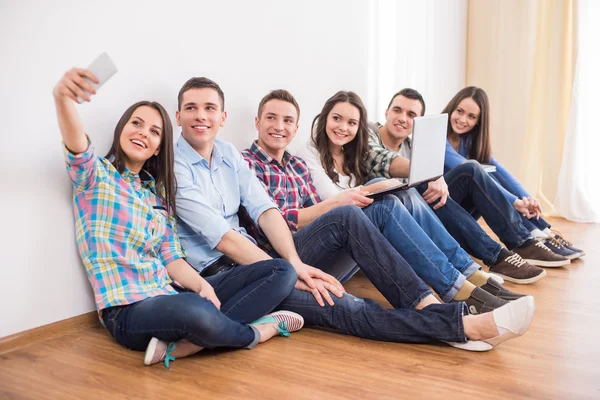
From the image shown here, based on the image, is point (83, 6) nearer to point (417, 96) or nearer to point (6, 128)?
point (6, 128)

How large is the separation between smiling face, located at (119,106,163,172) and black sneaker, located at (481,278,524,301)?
1124mm

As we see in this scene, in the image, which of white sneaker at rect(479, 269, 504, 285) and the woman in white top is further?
white sneaker at rect(479, 269, 504, 285)

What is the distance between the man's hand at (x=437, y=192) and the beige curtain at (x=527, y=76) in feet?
6.57

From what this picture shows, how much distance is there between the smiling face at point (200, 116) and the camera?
1.97m

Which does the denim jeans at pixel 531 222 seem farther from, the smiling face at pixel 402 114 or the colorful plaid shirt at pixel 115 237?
the colorful plaid shirt at pixel 115 237

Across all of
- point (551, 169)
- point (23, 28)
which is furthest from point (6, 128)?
point (551, 169)

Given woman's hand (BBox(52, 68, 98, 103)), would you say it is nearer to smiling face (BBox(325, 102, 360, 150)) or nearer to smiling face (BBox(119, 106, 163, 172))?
smiling face (BBox(119, 106, 163, 172))

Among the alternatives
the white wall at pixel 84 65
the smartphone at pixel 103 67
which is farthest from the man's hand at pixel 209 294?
the smartphone at pixel 103 67

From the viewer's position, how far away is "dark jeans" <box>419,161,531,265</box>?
2574 millimetres

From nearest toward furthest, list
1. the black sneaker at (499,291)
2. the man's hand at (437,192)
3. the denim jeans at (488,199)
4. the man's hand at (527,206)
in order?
the black sneaker at (499,291) < the man's hand at (437,192) < the denim jeans at (488,199) < the man's hand at (527,206)

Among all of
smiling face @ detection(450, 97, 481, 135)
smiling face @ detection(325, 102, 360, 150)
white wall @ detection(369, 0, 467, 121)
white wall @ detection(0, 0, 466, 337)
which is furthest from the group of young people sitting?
white wall @ detection(369, 0, 467, 121)

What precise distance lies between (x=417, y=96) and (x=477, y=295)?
124cm

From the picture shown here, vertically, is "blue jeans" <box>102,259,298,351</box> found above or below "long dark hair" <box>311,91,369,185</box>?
below

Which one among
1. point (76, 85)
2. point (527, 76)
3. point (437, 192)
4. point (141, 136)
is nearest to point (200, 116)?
point (141, 136)
